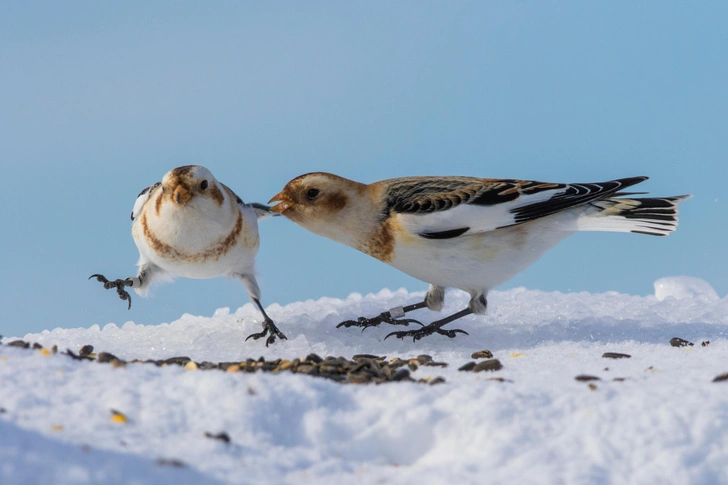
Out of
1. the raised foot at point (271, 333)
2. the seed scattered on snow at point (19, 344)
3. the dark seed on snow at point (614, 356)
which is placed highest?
the raised foot at point (271, 333)

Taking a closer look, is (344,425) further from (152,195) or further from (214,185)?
(152,195)

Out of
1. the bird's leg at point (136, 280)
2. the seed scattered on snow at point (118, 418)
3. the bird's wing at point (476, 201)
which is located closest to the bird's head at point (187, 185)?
the bird's leg at point (136, 280)

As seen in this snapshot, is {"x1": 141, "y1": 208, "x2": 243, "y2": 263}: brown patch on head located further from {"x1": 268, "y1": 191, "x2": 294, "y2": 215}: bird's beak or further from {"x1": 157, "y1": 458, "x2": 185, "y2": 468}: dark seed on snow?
{"x1": 157, "y1": 458, "x2": 185, "y2": 468}: dark seed on snow

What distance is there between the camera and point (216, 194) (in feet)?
20.3

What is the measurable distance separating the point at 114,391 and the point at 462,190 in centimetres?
358

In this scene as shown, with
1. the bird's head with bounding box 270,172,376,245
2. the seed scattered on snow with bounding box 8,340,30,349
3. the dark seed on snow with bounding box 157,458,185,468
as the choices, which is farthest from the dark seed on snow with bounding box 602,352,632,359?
the seed scattered on snow with bounding box 8,340,30,349

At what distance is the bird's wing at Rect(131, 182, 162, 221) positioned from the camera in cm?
678

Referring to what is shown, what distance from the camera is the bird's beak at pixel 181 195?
5934 millimetres

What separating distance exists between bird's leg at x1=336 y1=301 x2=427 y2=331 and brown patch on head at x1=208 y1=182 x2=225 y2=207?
1.67 meters

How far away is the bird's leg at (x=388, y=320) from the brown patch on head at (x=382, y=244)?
2.45 ft

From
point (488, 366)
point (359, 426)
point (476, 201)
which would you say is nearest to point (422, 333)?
point (476, 201)

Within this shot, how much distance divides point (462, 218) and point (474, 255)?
1.12 feet

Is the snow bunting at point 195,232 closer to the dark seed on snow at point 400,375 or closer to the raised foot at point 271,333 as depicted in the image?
the raised foot at point 271,333

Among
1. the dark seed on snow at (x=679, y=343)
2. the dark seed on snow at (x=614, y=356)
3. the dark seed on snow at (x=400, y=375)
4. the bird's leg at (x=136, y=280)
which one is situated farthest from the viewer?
the bird's leg at (x=136, y=280)
